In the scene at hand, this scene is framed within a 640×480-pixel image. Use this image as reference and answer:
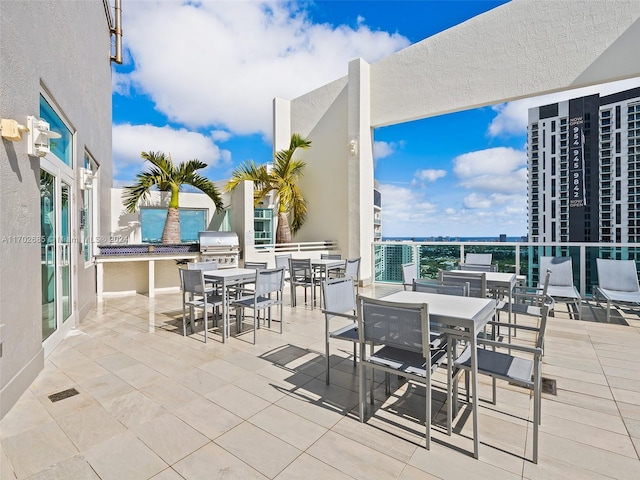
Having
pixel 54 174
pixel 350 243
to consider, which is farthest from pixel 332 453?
pixel 350 243

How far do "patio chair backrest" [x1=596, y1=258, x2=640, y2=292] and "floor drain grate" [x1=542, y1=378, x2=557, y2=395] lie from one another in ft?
12.0

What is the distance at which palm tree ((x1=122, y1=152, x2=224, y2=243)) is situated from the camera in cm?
839

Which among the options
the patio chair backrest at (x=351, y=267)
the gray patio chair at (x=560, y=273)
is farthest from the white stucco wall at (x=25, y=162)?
the gray patio chair at (x=560, y=273)

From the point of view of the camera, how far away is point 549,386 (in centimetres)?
261

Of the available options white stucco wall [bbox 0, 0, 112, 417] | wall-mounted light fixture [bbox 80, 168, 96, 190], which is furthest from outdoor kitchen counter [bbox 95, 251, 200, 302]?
white stucco wall [bbox 0, 0, 112, 417]

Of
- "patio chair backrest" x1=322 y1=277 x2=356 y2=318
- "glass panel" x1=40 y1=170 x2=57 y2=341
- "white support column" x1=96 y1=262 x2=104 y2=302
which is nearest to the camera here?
"patio chair backrest" x1=322 y1=277 x2=356 y2=318

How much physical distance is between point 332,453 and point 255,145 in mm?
23110

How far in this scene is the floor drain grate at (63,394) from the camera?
2504 mm

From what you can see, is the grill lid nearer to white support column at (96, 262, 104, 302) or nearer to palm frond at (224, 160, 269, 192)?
white support column at (96, 262, 104, 302)

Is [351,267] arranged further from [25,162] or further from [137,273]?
[137,273]

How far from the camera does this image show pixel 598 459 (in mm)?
1717

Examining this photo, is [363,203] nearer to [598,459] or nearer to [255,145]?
[598,459]

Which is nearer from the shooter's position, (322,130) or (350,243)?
(350,243)

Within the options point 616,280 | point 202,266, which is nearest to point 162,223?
point 202,266
